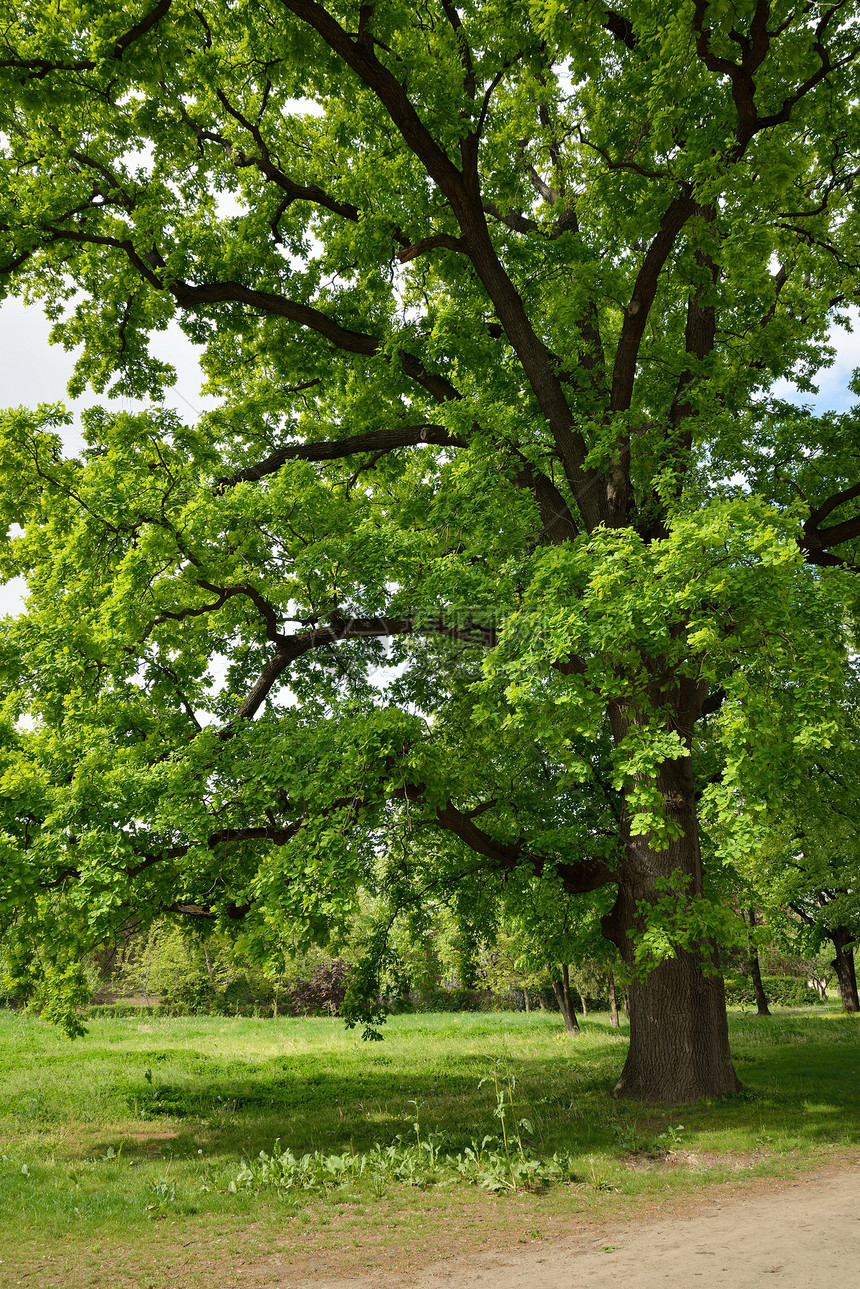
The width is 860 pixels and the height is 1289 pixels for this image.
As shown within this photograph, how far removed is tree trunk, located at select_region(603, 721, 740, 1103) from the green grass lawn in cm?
40

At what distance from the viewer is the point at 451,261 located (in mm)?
12195

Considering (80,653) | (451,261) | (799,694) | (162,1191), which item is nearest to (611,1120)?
(162,1191)

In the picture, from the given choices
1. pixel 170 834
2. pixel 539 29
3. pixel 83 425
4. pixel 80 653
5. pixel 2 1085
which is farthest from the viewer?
pixel 2 1085

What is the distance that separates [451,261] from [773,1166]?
489 inches

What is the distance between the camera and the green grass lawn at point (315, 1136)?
7.16 metres

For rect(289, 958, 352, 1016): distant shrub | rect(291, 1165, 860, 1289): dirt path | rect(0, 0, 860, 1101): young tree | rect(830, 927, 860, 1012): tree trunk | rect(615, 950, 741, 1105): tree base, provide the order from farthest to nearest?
rect(289, 958, 352, 1016): distant shrub, rect(830, 927, 860, 1012): tree trunk, rect(615, 950, 741, 1105): tree base, rect(0, 0, 860, 1101): young tree, rect(291, 1165, 860, 1289): dirt path

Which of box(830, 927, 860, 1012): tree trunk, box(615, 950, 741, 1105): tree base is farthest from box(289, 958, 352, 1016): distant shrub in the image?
box(615, 950, 741, 1105): tree base

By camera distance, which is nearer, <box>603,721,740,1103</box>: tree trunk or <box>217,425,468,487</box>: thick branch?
<box>603,721,740,1103</box>: tree trunk

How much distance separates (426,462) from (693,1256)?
1274 centimetres

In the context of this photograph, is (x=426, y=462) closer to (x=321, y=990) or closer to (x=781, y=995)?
(x=321, y=990)

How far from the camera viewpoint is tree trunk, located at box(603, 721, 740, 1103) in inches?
440

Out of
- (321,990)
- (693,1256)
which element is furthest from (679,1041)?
(321,990)

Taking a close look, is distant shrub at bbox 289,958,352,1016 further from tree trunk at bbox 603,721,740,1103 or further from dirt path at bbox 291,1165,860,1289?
dirt path at bbox 291,1165,860,1289

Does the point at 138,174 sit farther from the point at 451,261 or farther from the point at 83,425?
the point at 451,261
